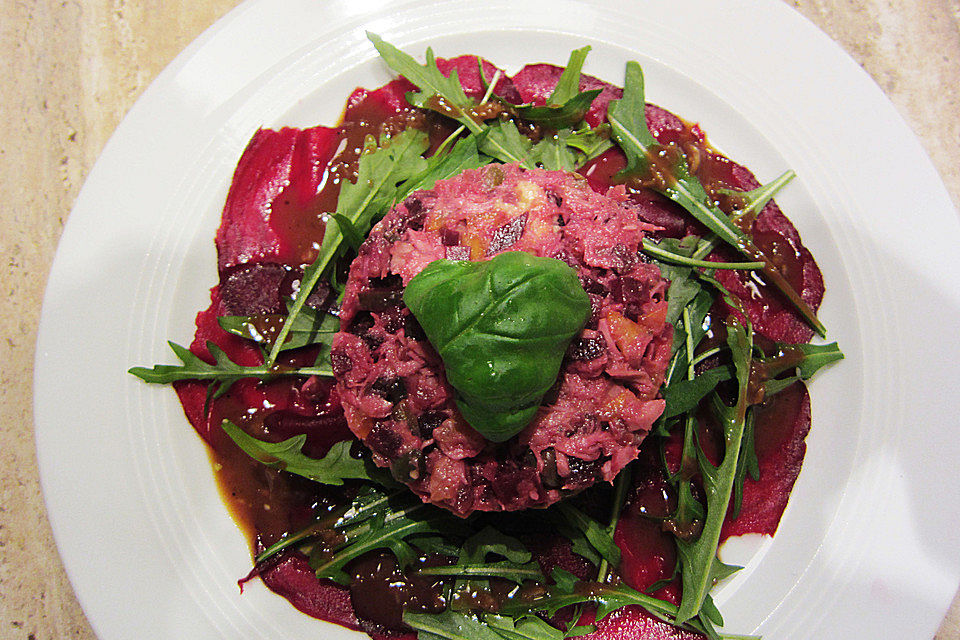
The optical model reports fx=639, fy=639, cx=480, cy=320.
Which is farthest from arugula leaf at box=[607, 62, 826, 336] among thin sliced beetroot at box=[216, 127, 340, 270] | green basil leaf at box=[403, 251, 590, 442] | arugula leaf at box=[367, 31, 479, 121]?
thin sliced beetroot at box=[216, 127, 340, 270]

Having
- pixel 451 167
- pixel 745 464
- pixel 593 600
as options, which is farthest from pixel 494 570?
pixel 451 167

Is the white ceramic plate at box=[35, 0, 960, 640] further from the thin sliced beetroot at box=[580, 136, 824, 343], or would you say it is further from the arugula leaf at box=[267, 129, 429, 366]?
the arugula leaf at box=[267, 129, 429, 366]

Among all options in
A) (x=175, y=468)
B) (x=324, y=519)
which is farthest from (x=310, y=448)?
(x=175, y=468)

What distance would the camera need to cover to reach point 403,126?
3.30m

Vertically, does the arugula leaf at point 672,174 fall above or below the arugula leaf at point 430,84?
below

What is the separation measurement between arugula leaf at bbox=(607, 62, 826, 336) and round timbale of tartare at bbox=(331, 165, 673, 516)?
2.12 feet

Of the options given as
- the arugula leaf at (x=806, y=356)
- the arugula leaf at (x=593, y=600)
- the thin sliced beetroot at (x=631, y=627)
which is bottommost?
the thin sliced beetroot at (x=631, y=627)

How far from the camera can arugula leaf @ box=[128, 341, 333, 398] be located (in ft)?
9.71

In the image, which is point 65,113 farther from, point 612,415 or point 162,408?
point 612,415

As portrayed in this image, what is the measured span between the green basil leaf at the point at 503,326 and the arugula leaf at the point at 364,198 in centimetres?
104

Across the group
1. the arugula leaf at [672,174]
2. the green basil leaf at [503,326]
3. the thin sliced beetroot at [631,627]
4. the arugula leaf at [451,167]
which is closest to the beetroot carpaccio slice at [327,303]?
the thin sliced beetroot at [631,627]

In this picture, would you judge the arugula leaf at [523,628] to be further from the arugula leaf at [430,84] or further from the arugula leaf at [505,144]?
the arugula leaf at [430,84]

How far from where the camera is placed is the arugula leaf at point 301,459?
286cm

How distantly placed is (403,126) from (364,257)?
3.09 ft
